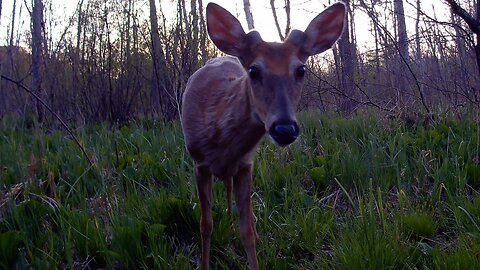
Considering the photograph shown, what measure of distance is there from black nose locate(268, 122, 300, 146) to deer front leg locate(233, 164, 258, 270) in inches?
33.8

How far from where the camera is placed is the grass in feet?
10.2

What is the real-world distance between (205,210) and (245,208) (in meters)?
0.26

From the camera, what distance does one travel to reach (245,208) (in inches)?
144

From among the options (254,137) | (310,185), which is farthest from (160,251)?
(310,185)

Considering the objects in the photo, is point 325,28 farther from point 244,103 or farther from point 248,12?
point 248,12

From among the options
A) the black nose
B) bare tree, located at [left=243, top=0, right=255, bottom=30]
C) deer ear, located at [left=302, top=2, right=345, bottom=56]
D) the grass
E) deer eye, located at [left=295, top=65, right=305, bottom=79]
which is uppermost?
bare tree, located at [left=243, top=0, right=255, bottom=30]

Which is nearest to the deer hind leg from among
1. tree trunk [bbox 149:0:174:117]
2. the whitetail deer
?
the whitetail deer

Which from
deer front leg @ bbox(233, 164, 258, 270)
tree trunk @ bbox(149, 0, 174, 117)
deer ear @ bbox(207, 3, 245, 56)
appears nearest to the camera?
deer front leg @ bbox(233, 164, 258, 270)

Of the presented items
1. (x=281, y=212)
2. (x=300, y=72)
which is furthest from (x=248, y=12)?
(x=300, y=72)

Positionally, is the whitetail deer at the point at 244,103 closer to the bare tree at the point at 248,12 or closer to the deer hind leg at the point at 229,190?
the deer hind leg at the point at 229,190

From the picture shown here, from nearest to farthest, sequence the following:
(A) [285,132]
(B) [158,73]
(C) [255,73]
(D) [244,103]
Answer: (A) [285,132] < (C) [255,73] < (D) [244,103] < (B) [158,73]

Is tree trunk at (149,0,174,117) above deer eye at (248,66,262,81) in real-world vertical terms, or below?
above

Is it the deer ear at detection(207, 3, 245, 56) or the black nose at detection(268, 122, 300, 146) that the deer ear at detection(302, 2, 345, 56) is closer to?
the deer ear at detection(207, 3, 245, 56)

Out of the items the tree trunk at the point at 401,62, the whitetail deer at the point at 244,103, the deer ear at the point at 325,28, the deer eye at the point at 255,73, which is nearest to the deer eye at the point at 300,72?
the whitetail deer at the point at 244,103
